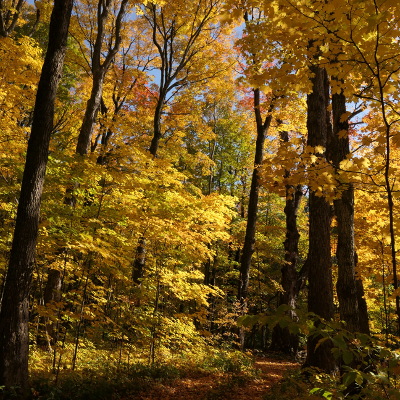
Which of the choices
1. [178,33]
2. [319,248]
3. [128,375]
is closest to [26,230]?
[128,375]

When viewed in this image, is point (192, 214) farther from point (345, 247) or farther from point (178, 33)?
point (178, 33)

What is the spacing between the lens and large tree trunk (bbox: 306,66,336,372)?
573cm

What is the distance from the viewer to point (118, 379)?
5590mm

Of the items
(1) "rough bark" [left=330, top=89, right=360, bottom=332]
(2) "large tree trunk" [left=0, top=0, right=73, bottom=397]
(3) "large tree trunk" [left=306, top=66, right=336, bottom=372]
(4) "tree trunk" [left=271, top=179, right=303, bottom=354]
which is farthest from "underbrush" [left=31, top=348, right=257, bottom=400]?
(4) "tree trunk" [left=271, top=179, right=303, bottom=354]

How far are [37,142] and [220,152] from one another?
15.8 m

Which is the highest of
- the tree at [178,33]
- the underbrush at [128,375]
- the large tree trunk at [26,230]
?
the tree at [178,33]

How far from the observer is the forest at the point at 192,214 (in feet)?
8.87

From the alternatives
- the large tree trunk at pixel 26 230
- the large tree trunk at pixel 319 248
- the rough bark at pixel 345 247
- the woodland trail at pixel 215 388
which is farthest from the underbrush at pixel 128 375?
the rough bark at pixel 345 247

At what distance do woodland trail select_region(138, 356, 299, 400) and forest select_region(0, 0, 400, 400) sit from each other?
0.05m

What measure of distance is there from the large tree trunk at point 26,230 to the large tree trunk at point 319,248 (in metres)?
4.37

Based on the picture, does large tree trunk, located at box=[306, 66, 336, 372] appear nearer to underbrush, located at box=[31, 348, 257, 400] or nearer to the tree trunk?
underbrush, located at box=[31, 348, 257, 400]

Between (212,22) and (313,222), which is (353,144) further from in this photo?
(212,22)

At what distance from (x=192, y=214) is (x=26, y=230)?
356cm

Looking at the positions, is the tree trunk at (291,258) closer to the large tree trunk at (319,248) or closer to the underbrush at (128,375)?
the underbrush at (128,375)
